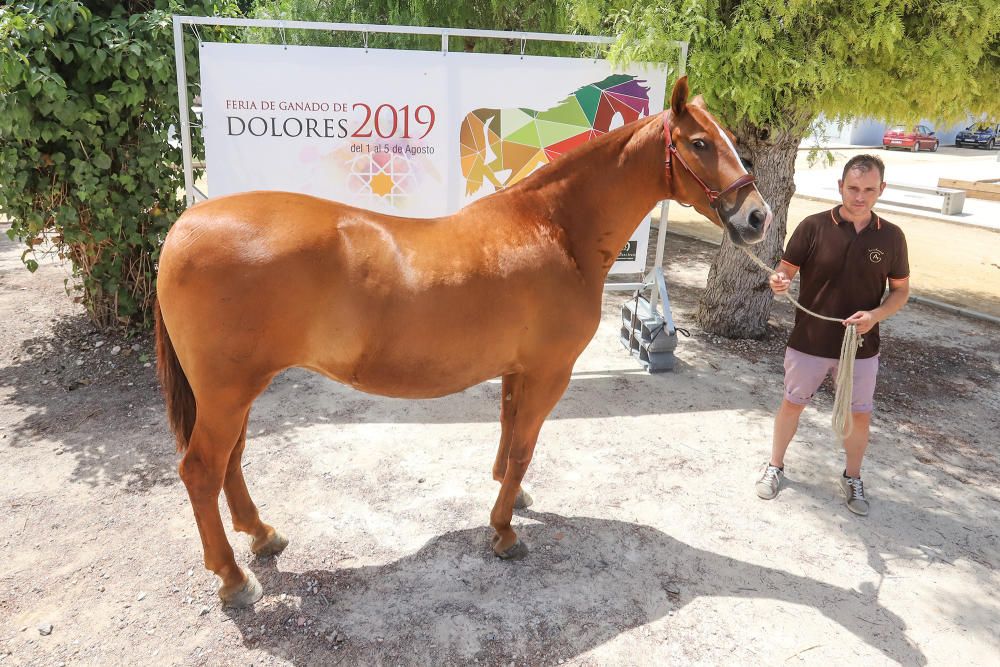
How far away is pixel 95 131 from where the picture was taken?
505 cm

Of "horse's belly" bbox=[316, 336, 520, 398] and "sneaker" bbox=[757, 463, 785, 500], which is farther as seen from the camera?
"sneaker" bbox=[757, 463, 785, 500]

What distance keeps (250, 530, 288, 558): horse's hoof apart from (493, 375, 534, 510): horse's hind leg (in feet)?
3.92

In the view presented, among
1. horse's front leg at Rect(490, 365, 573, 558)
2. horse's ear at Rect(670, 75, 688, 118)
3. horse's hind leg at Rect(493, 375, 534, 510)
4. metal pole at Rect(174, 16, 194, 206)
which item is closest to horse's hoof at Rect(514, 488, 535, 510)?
horse's hind leg at Rect(493, 375, 534, 510)

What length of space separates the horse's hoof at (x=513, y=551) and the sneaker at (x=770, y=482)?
1.63m

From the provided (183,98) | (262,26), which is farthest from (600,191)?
(183,98)

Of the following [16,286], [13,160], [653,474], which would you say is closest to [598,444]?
[653,474]

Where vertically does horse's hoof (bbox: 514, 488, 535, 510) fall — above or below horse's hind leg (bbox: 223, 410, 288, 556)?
below

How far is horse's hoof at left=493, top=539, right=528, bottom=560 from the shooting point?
3395 mm

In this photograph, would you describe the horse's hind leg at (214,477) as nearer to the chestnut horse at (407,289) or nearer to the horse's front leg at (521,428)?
the chestnut horse at (407,289)

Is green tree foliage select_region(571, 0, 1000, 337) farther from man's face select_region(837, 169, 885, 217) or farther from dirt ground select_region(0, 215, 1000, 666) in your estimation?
dirt ground select_region(0, 215, 1000, 666)

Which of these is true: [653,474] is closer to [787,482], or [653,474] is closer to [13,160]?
[787,482]

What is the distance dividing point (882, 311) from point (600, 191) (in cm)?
175

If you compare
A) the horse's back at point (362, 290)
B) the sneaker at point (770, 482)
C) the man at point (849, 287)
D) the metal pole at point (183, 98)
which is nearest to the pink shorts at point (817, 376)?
the man at point (849, 287)

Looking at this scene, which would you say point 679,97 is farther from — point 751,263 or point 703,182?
point 751,263
